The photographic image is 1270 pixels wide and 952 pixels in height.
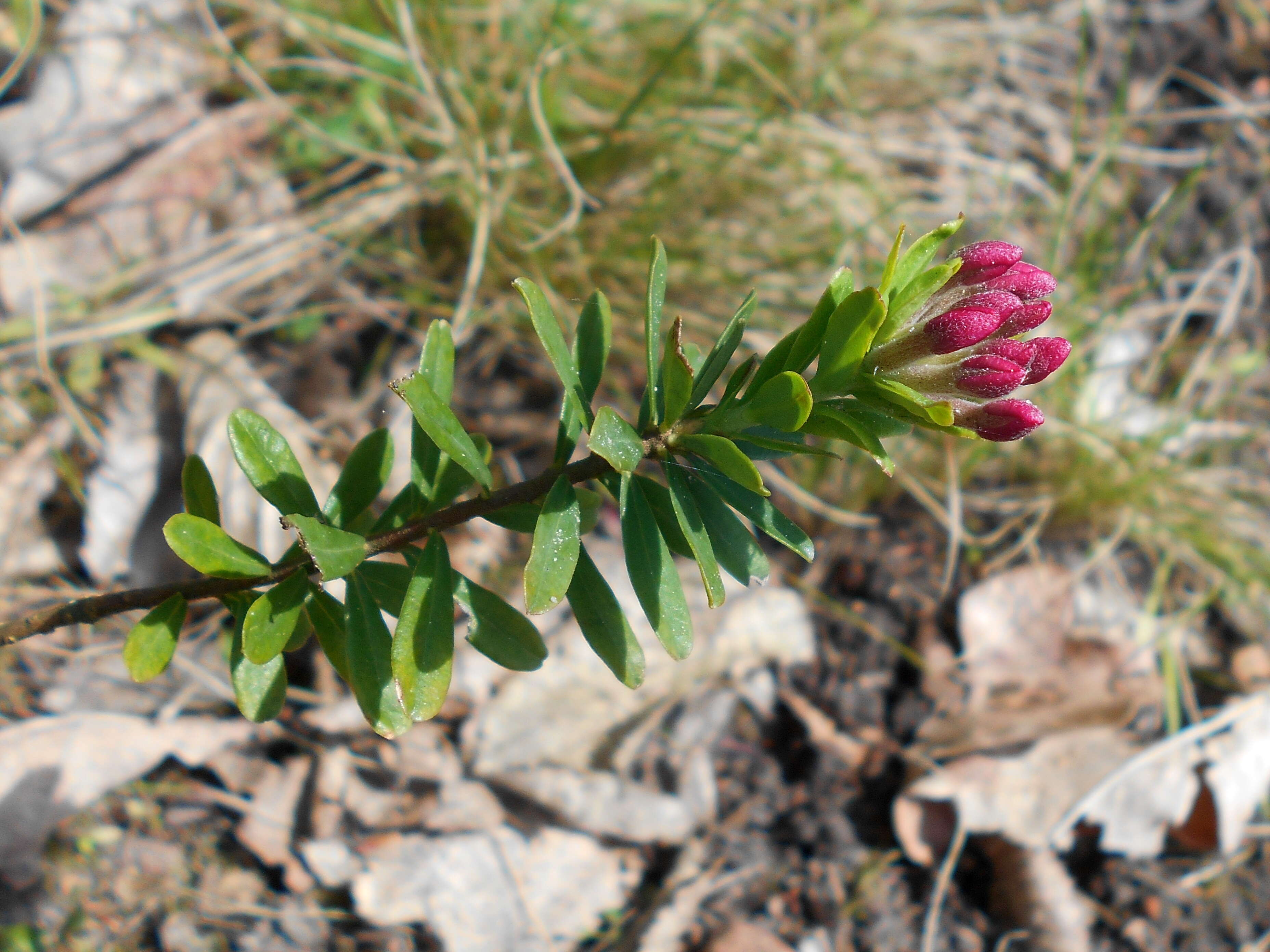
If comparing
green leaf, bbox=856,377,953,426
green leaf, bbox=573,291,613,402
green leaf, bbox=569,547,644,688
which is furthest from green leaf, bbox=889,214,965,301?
green leaf, bbox=569,547,644,688

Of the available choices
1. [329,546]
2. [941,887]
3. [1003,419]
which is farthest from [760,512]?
[941,887]

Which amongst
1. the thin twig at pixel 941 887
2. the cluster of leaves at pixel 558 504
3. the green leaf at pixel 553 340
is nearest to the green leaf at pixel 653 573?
the cluster of leaves at pixel 558 504

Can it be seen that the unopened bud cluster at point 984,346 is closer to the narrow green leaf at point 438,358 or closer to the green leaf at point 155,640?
the narrow green leaf at point 438,358

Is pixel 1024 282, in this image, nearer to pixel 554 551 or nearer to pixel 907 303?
pixel 907 303

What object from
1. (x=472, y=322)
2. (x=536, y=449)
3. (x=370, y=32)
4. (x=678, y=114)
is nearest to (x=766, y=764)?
(x=536, y=449)

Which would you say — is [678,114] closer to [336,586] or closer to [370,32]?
[370,32]
